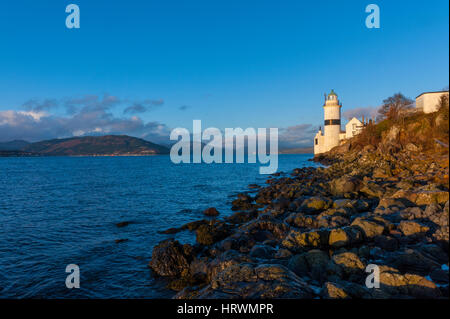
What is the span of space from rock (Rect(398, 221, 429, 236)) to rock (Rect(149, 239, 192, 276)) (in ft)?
28.6

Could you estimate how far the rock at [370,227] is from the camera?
905 cm

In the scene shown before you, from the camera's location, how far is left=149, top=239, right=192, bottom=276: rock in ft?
33.5

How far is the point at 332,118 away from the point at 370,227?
60.6 meters

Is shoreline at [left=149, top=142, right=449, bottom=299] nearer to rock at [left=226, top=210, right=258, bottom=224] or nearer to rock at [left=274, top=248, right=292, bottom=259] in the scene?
rock at [left=274, top=248, right=292, bottom=259]

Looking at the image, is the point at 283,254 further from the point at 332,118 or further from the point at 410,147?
the point at 332,118

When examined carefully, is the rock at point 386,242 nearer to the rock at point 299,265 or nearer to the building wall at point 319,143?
the rock at point 299,265

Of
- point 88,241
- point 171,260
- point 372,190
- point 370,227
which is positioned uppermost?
point 372,190

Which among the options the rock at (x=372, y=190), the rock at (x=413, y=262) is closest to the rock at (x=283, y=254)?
the rock at (x=413, y=262)

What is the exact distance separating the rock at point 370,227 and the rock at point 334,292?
14.6ft

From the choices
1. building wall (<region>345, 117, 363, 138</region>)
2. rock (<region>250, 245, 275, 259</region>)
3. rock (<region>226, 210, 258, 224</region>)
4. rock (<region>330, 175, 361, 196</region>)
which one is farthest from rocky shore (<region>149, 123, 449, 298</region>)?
building wall (<region>345, 117, 363, 138</region>)

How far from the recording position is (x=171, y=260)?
10453 mm

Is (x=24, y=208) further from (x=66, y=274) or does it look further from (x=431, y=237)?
(x=431, y=237)

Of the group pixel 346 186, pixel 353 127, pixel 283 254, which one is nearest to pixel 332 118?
pixel 353 127
